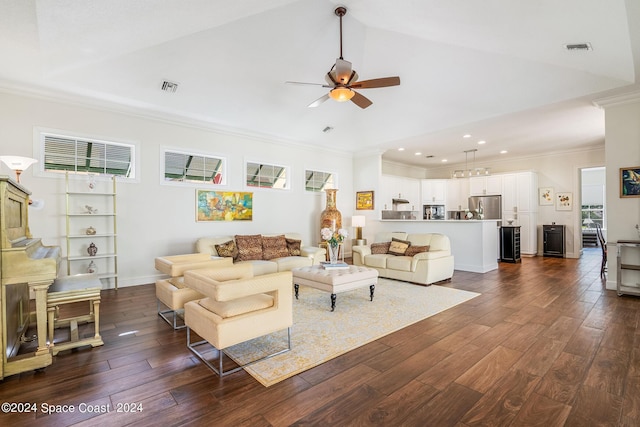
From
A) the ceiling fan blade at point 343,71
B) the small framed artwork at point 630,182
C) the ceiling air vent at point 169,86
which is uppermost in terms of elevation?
the ceiling air vent at point 169,86

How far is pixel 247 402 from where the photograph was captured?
198 cm

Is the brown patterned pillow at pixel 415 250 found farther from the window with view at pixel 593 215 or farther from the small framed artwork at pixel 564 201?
the window with view at pixel 593 215

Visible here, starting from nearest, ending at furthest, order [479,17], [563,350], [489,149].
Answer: [563,350] < [479,17] < [489,149]

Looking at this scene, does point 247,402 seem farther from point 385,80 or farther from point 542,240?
point 542,240

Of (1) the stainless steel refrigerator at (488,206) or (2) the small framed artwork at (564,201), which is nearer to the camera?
(2) the small framed artwork at (564,201)

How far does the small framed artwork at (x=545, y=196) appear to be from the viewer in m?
8.87

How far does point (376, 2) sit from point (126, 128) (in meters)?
4.40

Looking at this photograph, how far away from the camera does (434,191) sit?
1052cm

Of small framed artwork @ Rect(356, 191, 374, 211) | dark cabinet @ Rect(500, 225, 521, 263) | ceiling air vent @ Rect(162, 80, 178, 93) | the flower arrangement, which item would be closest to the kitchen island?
dark cabinet @ Rect(500, 225, 521, 263)

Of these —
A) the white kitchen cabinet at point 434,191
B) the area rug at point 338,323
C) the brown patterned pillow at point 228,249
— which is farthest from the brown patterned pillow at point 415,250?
the white kitchen cabinet at point 434,191

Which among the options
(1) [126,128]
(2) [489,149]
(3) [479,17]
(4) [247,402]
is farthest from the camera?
(2) [489,149]

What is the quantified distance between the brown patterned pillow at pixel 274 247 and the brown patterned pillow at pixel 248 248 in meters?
0.12

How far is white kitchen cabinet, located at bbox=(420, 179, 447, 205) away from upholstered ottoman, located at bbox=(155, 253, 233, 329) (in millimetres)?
8119

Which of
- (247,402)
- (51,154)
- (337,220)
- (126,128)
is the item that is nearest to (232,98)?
(126,128)
